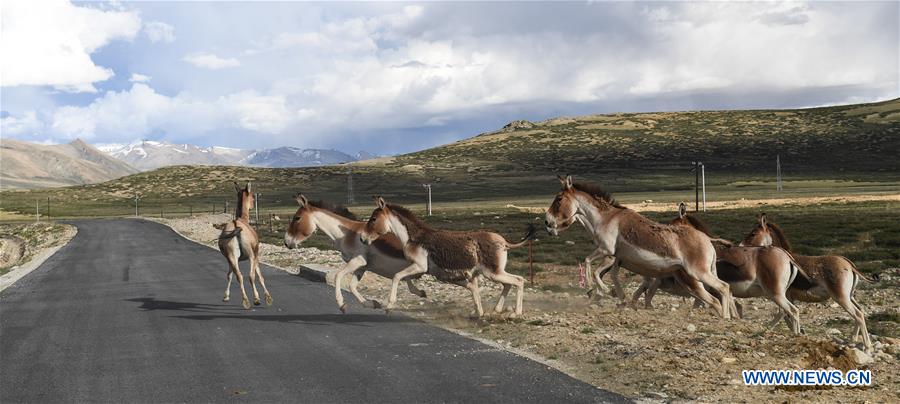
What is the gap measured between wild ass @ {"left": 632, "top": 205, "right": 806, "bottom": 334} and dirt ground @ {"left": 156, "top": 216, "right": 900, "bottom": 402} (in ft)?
1.81

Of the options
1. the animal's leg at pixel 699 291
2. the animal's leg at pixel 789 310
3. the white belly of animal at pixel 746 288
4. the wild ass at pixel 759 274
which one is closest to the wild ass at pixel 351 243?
the wild ass at pixel 759 274

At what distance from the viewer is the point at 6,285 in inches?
962

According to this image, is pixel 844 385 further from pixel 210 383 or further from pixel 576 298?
pixel 576 298

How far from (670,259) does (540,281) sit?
10.6 metres

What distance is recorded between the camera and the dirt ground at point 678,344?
29.2 feet

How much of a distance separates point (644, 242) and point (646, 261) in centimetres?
34

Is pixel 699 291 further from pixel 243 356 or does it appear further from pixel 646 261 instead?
pixel 243 356

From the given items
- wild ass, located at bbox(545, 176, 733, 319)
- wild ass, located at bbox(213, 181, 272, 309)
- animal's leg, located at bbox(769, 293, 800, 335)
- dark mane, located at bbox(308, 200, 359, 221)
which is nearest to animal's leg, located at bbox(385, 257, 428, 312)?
dark mane, located at bbox(308, 200, 359, 221)

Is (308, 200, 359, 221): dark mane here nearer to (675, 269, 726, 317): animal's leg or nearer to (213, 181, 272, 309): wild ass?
(213, 181, 272, 309): wild ass

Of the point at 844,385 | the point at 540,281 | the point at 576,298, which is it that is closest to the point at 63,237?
the point at 540,281

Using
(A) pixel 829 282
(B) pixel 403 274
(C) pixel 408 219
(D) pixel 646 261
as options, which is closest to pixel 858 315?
(A) pixel 829 282

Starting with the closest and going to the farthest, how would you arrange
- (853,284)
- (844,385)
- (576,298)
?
(844,385) < (853,284) < (576,298)

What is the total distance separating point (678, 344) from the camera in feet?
36.3

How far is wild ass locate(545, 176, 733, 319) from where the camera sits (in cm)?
1334
